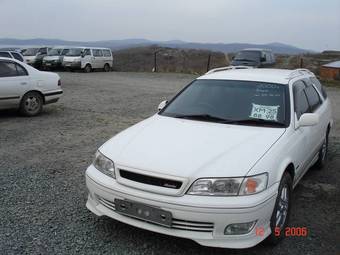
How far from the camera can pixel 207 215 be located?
3250 mm

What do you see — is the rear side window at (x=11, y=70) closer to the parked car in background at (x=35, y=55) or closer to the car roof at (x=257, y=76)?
the car roof at (x=257, y=76)

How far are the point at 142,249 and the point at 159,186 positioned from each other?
61 centimetres

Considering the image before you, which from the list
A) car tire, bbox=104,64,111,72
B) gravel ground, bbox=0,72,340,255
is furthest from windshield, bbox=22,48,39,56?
gravel ground, bbox=0,72,340,255

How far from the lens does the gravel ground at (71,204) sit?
3.66m

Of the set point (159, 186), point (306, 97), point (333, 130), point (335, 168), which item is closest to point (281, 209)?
point (159, 186)

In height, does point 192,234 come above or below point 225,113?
below

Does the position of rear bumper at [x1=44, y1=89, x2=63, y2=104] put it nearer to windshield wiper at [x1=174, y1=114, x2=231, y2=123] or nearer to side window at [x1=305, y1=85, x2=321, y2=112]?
windshield wiper at [x1=174, y1=114, x2=231, y2=123]

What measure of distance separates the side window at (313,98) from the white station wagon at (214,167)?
1.77ft

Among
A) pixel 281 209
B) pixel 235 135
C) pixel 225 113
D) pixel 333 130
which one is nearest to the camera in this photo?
pixel 281 209

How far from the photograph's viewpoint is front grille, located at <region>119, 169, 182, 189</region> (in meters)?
Answer: 3.39

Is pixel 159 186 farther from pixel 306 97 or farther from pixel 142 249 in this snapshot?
pixel 306 97

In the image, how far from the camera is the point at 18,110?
976 centimetres

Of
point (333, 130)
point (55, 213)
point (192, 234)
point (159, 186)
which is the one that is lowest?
point (333, 130)

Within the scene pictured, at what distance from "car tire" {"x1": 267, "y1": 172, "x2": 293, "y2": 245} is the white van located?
23.4m
